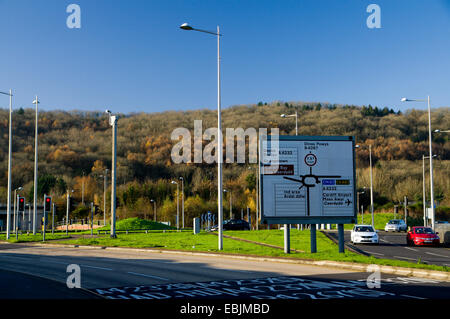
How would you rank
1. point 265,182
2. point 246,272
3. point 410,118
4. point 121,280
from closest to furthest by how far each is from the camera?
point 121,280, point 246,272, point 265,182, point 410,118

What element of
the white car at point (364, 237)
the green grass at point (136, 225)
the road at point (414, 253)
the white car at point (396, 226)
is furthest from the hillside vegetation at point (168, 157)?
the road at point (414, 253)

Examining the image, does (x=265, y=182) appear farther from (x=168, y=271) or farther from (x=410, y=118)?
(x=410, y=118)

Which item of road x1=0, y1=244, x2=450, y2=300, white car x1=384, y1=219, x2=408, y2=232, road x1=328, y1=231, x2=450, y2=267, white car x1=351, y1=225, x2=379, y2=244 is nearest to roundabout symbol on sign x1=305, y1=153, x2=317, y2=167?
road x1=0, y1=244, x2=450, y2=300

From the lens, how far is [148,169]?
12406cm

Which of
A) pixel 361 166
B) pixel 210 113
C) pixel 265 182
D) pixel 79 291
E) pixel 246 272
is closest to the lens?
pixel 79 291

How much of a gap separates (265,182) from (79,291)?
1214 cm

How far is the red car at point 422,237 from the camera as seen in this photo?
3416cm

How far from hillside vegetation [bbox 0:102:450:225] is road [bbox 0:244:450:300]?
59270mm

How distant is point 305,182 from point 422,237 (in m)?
15.9

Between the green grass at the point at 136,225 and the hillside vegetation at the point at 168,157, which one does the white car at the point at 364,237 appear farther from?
the hillside vegetation at the point at 168,157

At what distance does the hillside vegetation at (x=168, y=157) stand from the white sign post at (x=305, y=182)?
2301 inches

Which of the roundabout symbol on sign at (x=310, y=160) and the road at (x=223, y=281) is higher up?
the roundabout symbol on sign at (x=310, y=160)

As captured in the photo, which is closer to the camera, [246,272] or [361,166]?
[246,272]
